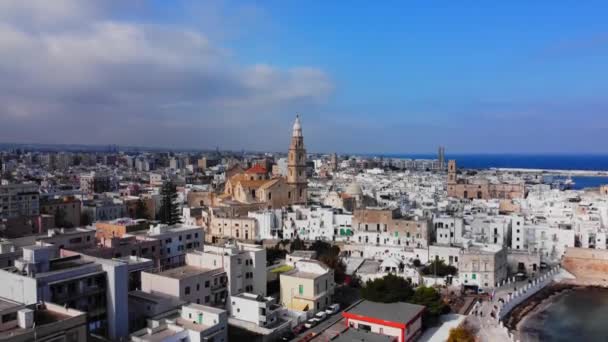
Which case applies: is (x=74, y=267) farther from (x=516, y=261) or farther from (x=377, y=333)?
(x=516, y=261)

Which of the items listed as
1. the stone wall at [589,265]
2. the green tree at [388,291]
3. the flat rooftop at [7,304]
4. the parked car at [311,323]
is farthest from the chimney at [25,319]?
the stone wall at [589,265]

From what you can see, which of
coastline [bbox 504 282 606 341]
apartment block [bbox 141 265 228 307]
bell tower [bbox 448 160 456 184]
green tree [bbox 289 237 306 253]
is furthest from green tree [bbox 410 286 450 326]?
bell tower [bbox 448 160 456 184]

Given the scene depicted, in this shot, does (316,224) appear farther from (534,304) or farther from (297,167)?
(534,304)

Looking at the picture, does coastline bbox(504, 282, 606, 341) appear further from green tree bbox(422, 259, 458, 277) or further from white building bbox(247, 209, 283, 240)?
white building bbox(247, 209, 283, 240)

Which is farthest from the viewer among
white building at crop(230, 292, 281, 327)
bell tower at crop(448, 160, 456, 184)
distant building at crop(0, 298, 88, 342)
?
bell tower at crop(448, 160, 456, 184)

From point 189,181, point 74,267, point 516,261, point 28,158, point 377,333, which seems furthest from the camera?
point 28,158

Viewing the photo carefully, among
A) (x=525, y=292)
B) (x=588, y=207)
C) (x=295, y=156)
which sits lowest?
(x=525, y=292)

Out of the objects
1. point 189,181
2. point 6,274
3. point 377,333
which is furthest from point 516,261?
point 189,181
